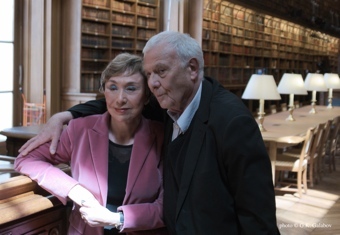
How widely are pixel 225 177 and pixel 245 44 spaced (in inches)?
508

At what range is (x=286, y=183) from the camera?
21.4ft

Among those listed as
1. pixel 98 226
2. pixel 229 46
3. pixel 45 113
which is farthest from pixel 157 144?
pixel 229 46

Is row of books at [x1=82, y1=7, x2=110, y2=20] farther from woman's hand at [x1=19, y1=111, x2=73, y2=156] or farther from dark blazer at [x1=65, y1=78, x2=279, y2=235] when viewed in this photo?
dark blazer at [x1=65, y1=78, x2=279, y2=235]

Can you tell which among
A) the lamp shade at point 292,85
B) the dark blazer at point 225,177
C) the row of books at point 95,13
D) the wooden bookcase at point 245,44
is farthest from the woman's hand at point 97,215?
the wooden bookcase at point 245,44

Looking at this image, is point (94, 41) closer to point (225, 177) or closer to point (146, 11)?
point (146, 11)

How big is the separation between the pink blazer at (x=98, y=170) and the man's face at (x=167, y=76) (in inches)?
10.3

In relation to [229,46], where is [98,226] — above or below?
below

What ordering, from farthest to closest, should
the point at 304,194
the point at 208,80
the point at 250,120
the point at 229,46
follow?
the point at 229,46 → the point at 304,194 → the point at 208,80 → the point at 250,120

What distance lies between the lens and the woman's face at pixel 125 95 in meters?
1.75

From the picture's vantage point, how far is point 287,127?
6703 mm

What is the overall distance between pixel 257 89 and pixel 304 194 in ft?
4.70

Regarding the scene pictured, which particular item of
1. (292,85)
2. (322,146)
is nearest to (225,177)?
(322,146)

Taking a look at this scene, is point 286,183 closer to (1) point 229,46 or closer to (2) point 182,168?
(2) point 182,168

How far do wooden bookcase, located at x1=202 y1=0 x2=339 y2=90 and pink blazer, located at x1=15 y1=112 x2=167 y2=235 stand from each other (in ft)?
33.3
